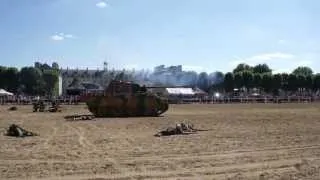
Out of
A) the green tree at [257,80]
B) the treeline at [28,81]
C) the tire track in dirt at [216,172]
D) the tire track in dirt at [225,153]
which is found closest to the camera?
the tire track in dirt at [216,172]

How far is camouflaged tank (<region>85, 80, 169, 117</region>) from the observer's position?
44.9 metres

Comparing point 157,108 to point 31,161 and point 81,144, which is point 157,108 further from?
point 31,161

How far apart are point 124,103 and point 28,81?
309 feet

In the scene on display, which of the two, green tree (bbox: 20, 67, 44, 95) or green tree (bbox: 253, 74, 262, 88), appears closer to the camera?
green tree (bbox: 20, 67, 44, 95)

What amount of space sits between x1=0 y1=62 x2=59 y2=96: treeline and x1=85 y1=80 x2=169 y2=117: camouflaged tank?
89230 mm

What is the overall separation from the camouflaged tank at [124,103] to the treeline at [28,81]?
8923cm

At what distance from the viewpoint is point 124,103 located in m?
45.1

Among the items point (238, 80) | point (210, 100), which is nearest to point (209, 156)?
point (210, 100)

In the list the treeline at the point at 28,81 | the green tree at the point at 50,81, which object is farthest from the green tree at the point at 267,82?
the green tree at the point at 50,81

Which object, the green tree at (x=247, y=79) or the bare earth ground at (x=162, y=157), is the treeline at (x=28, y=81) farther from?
the bare earth ground at (x=162, y=157)

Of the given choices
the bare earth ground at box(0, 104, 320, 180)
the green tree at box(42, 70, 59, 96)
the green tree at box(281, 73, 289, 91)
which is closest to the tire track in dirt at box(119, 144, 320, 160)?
the bare earth ground at box(0, 104, 320, 180)

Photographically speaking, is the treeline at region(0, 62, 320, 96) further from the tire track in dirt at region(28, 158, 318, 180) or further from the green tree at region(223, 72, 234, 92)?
the tire track in dirt at region(28, 158, 318, 180)

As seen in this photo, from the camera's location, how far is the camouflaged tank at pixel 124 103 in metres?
44.9

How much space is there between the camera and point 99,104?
147 ft
